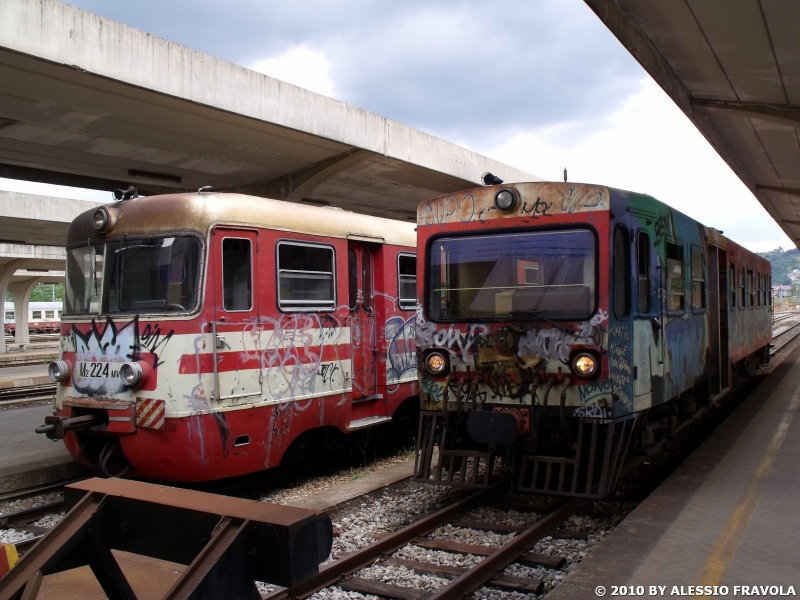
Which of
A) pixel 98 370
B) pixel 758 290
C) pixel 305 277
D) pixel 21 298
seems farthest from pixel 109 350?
pixel 21 298

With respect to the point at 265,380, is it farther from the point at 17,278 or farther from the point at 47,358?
the point at 17,278

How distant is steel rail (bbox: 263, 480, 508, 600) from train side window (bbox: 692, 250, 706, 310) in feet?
12.3

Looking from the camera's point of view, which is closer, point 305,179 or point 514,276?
point 514,276

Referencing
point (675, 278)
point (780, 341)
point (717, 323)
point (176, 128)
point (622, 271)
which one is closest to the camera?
point (622, 271)

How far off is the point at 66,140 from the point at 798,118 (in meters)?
11.9

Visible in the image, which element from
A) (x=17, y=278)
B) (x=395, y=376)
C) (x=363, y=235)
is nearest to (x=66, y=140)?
(x=363, y=235)

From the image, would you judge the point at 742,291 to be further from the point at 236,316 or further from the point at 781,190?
the point at 236,316

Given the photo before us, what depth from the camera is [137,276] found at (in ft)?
24.2

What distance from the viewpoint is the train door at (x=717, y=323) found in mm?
10562

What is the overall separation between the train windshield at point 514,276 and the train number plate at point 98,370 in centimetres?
324

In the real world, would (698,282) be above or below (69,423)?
above

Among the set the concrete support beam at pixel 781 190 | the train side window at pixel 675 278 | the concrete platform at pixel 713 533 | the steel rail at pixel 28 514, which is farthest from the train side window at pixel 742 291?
the steel rail at pixel 28 514

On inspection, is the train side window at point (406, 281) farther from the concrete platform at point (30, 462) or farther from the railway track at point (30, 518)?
the railway track at point (30, 518)

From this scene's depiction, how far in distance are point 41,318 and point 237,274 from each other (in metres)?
75.8
